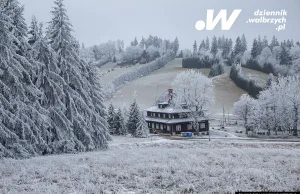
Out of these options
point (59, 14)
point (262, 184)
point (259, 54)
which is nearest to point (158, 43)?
point (259, 54)

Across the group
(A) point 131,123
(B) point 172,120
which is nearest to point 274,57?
(B) point 172,120

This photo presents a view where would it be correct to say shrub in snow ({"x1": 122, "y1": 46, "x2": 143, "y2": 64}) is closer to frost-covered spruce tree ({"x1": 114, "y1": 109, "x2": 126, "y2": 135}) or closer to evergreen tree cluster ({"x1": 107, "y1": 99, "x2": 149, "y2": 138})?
frost-covered spruce tree ({"x1": 114, "y1": 109, "x2": 126, "y2": 135})

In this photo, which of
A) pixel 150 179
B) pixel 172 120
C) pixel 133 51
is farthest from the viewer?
pixel 133 51

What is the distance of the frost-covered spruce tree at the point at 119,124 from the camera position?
5969cm

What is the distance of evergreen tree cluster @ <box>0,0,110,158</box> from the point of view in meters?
18.1

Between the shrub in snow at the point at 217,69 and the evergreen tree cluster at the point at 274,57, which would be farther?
the shrub in snow at the point at 217,69

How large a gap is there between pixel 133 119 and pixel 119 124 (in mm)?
3538

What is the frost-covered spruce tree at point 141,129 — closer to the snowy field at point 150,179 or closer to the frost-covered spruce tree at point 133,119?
the frost-covered spruce tree at point 133,119

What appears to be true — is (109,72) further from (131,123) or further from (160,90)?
(131,123)

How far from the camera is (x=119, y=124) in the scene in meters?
60.4

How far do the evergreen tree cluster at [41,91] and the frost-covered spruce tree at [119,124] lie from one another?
2930 cm

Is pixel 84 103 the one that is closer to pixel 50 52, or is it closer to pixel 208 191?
pixel 50 52

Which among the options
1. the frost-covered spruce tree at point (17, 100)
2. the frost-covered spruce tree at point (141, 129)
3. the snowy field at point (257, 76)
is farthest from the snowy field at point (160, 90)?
the frost-covered spruce tree at point (17, 100)

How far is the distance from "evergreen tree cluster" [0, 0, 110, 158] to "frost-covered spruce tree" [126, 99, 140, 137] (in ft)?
91.2
